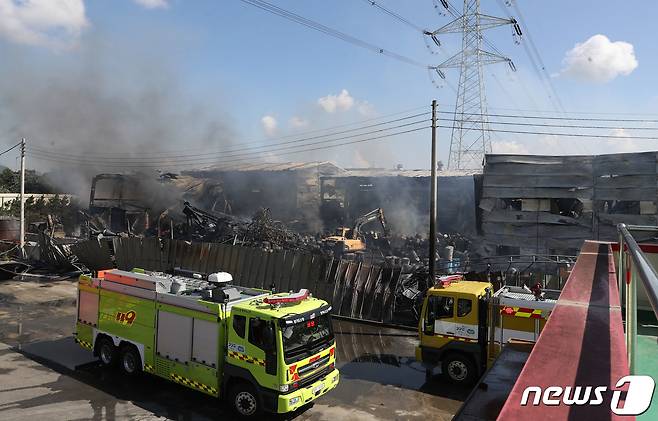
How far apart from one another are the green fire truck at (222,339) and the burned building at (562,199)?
57.8ft

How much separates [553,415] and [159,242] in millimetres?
18945

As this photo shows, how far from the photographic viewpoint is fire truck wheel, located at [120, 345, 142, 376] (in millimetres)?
8908

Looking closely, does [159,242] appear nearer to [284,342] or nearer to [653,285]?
[284,342]

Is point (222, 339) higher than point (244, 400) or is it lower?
higher

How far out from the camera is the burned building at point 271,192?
39.1 metres

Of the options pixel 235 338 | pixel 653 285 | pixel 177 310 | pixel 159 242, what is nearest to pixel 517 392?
pixel 653 285

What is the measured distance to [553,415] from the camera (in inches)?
49.6

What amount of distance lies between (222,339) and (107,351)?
3504 millimetres

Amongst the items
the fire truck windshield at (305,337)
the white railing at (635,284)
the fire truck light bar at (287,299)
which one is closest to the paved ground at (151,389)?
the fire truck windshield at (305,337)

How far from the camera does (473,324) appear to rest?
9.27 m

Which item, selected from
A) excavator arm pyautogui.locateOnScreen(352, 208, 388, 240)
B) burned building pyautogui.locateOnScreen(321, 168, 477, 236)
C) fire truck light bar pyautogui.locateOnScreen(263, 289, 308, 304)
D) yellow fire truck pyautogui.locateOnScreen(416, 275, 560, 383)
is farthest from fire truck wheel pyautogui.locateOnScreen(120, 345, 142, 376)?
burned building pyautogui.locateOnScreen(321, 168, 477, 236)

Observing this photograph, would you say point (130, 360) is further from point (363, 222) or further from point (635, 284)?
point (363, 222)

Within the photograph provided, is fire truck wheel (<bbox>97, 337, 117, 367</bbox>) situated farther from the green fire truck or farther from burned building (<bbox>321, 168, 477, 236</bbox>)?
burned building (<bbox>321, 168, 477, 236</bbox>)

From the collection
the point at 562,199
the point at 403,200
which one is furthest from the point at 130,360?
the point at 403,200
